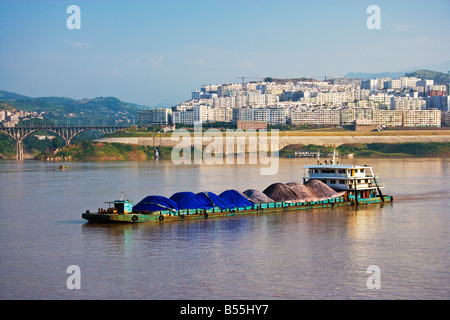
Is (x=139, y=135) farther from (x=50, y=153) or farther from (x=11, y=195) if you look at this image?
(x=11, y=195)

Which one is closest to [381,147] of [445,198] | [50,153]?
[50,153]

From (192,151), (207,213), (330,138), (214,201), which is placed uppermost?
(330,138)

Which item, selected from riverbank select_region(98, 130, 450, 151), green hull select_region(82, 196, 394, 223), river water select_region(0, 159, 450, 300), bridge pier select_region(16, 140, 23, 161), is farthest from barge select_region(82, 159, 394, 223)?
bridge pier select_region(16, 140, 23, 161)

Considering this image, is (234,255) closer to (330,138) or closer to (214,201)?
(214,201)

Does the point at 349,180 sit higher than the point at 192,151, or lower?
lower

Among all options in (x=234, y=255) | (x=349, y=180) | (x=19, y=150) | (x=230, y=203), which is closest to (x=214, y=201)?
(x=230, y=203)

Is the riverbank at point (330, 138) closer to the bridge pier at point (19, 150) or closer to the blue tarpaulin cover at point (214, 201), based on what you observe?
the bridge pier at point (19, 150)

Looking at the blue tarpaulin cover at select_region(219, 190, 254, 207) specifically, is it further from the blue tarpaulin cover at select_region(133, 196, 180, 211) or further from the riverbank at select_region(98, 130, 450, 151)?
the riverbank at select_region(98, 130, 450, 151)
